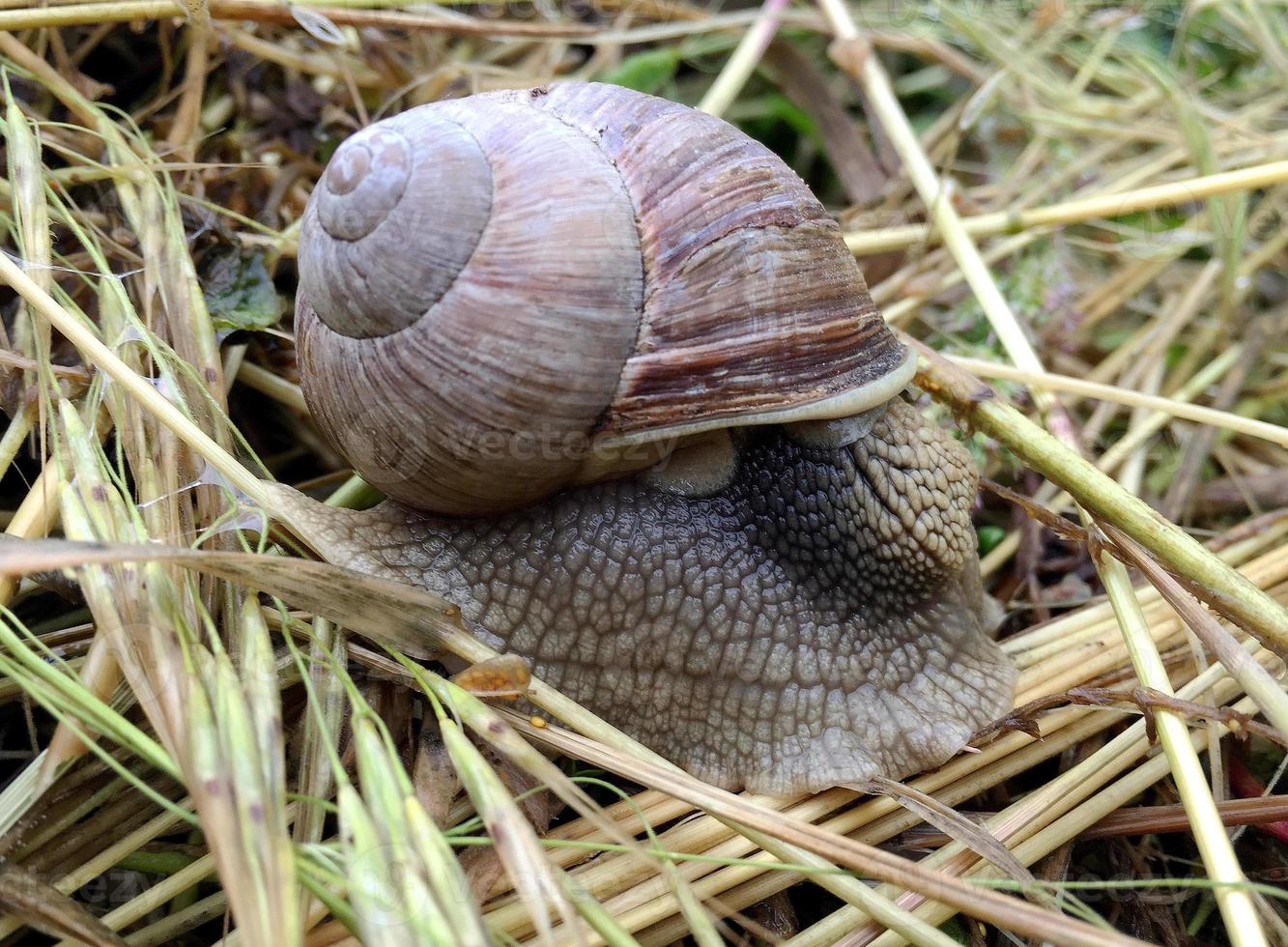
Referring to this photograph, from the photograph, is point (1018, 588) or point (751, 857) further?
point (1018, 588)

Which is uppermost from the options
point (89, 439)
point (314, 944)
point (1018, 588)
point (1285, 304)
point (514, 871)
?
point (1285, 304)

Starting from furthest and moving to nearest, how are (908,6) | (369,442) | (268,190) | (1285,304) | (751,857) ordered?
1. (908,6)
2. (1285,304)
3. (268,190)
4. (369,442)
5. (751,857)

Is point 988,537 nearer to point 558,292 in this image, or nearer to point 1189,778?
point 1189,778

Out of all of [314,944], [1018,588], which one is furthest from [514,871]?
[1018,588]

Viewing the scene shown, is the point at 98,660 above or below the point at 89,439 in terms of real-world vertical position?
below

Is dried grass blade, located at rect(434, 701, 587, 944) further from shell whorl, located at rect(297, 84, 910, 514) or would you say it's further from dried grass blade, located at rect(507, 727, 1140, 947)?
shell whorl, located at rect(297, 84, 910, 514)

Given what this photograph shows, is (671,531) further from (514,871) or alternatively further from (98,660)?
(98,660)

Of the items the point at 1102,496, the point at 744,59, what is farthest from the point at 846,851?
the point at 744,59
